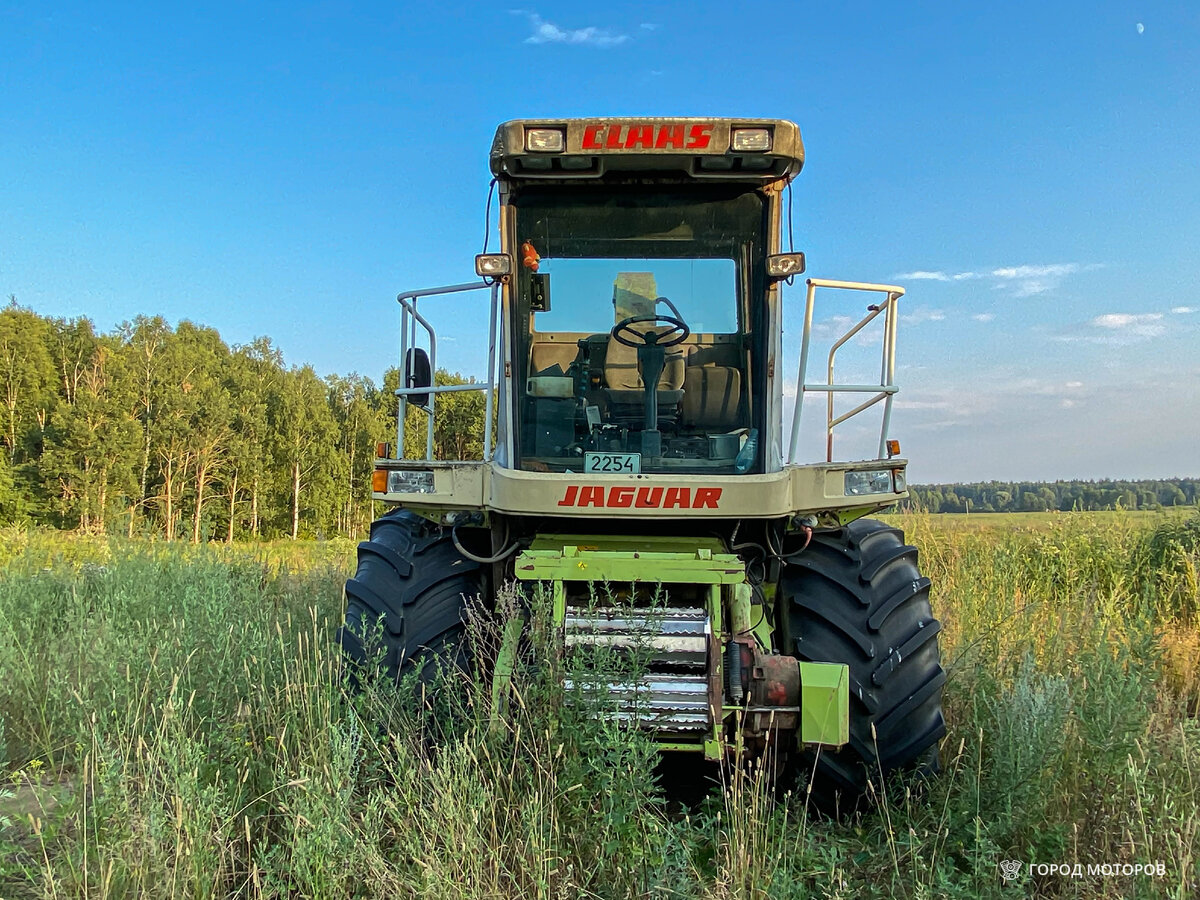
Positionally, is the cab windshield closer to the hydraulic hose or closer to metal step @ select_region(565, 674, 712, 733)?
the hydraulic hose

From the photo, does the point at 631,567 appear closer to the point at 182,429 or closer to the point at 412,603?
the point at 412,603

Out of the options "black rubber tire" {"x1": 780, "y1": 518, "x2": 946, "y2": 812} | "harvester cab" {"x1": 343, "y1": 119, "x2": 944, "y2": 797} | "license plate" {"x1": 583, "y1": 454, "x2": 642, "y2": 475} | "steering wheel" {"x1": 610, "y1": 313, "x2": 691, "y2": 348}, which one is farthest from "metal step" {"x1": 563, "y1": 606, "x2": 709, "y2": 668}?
"steering wheel" {"x1": 610, "y1": 313, "x2": 691, "y2": 348}

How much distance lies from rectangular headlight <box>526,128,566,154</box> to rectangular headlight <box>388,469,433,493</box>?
1.68 meters

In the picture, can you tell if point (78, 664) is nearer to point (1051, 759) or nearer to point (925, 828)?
point (925, 828)

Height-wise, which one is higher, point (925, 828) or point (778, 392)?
point (778, 392)

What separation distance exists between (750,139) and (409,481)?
7.80 feet

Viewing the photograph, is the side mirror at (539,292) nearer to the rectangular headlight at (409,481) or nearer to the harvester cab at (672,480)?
the harvester cab at (672,480)

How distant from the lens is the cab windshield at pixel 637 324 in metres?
4.10

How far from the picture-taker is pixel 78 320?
4406 cm

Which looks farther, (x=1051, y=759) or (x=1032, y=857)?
(x=1051, y=759)

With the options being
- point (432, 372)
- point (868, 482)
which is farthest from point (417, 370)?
point (868, 482)

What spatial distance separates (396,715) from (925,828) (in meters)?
2.30

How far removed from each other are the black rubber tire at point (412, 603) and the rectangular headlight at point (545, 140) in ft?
6.64

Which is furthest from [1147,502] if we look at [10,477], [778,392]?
[10,477]
